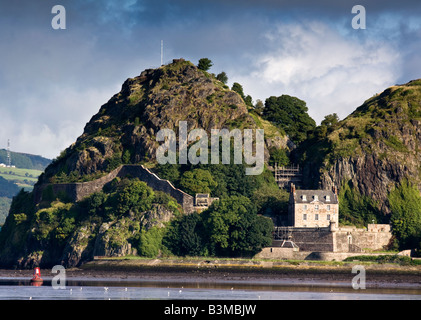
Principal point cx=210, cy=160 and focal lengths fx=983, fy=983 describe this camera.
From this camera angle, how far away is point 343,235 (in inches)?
4043

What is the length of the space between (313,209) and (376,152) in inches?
491

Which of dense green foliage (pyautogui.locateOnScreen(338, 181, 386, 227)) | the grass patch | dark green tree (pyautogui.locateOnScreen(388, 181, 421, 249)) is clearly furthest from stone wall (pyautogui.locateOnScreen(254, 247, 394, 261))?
dense green foliage (pyautogui.locateOnScreen(338, 181, 386, 227))

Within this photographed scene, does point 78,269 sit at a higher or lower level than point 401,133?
lower

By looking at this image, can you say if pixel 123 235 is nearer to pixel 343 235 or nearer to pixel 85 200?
pixel 85 200

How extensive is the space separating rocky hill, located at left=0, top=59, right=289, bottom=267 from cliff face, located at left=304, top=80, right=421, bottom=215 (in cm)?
807

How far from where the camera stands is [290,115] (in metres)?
133

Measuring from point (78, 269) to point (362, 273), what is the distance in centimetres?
2861

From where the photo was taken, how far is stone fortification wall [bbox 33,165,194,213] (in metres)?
108

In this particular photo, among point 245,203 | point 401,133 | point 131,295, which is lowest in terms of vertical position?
point 131,295

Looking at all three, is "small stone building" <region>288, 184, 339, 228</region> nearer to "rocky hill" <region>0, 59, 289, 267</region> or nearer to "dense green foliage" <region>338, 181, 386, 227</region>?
"dense green foliage" <region>338, 181, 386, 227</region>

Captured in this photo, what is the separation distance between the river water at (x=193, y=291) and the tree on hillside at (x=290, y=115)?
48329 millimetres

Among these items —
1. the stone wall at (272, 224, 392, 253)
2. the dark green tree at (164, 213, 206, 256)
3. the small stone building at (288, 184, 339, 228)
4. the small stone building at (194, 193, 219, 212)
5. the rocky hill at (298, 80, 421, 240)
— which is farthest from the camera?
the rocky hill at (298, 80, 421, 240)

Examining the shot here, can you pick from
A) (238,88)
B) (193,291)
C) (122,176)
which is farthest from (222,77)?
(193,291)

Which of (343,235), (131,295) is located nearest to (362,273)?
(343,235)
